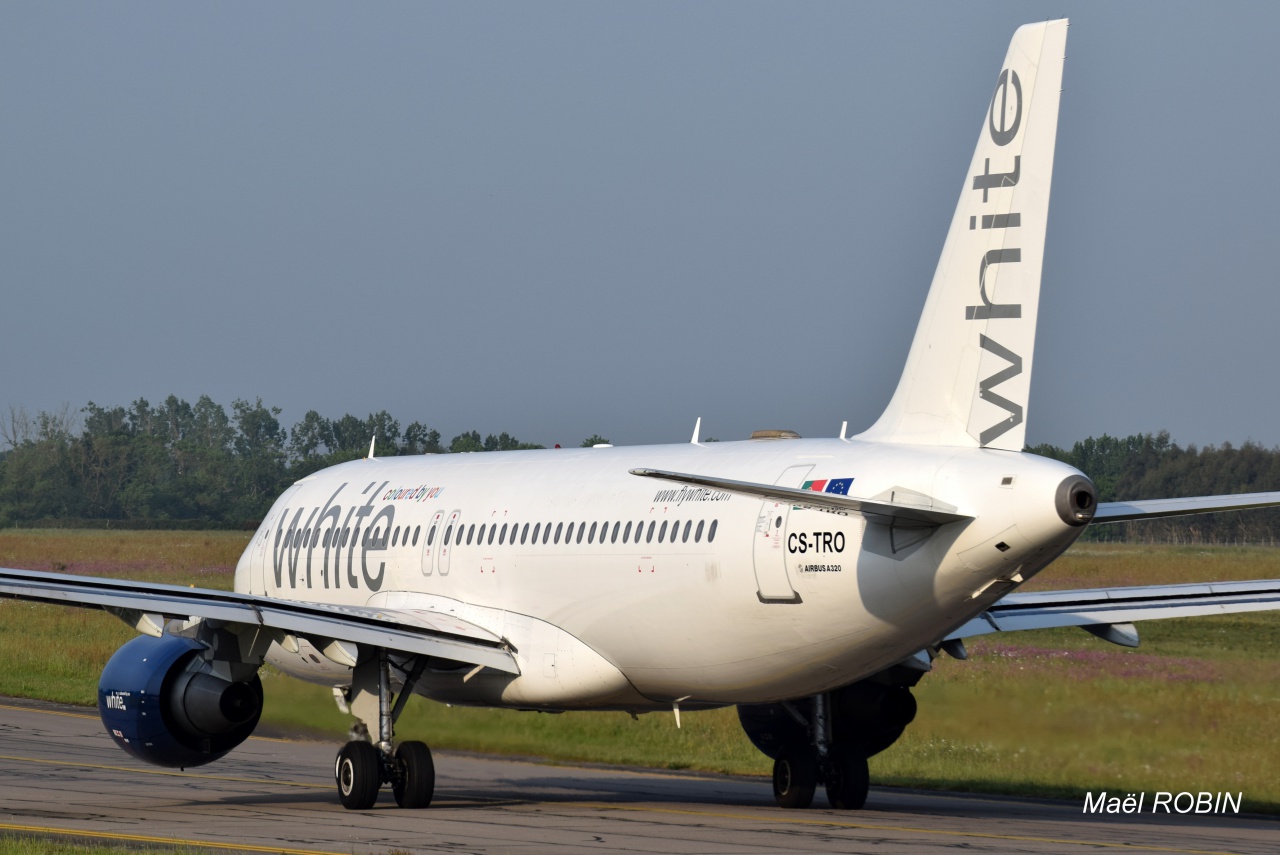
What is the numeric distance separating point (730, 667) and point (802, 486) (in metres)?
2.26

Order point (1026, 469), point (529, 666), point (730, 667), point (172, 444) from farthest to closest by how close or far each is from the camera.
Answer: point (172, 444) < point (529, 666) < point (730, 667) < point (1026, 469)

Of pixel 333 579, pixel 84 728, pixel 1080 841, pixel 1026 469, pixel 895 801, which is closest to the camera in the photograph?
pixel 1026 469

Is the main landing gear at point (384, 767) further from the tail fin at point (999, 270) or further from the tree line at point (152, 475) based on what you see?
the tree line at point (152, 475)

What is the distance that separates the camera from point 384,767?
2069 centimetres

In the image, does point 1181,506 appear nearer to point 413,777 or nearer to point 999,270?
point 999,270

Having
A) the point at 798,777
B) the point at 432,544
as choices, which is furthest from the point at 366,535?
the point at 798,777

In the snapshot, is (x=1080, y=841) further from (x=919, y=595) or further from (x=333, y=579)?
(x=333, y=579)

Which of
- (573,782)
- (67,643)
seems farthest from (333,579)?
(67,643)

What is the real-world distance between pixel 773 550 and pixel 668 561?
1905 millimetres

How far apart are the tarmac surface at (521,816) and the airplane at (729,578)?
112cm

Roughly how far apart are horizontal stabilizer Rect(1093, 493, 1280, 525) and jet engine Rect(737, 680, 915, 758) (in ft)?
18.0

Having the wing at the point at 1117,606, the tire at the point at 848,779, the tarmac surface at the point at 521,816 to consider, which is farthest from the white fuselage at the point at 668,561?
the wing at the point at 1117,606

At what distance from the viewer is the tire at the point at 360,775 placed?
67.5 ft

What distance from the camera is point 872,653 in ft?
59.2
